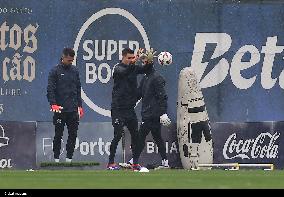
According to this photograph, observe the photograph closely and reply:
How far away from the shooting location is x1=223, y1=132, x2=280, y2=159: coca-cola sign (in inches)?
761

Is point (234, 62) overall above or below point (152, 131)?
above

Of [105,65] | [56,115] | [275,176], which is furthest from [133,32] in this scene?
[275,176]

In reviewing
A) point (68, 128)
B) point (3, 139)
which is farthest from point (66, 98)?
point (3, 139)

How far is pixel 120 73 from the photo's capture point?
17.7 m

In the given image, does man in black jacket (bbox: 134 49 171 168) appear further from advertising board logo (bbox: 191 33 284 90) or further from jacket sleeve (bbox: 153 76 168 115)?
advertising board logo (bbox: 191 33 284 90)

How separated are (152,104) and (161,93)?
0.27m

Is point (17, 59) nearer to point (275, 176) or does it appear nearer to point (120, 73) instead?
point (120, 73)

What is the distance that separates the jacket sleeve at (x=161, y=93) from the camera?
1819 cm

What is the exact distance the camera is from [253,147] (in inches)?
765

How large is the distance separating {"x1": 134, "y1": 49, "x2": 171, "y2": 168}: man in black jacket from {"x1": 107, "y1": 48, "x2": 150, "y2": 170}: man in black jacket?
321mm

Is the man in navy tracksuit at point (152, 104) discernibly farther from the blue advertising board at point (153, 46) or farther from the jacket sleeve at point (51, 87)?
the jacket sleeve at point (51, 87)

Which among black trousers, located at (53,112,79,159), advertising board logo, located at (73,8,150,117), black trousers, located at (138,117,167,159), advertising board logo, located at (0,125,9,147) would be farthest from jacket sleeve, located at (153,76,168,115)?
advertising board logo, located at (0,125,9,147)

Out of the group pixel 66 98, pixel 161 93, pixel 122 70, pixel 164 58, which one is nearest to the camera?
pixel 122 70

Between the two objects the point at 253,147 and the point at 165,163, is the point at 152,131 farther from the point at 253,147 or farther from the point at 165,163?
the point at 253,147
